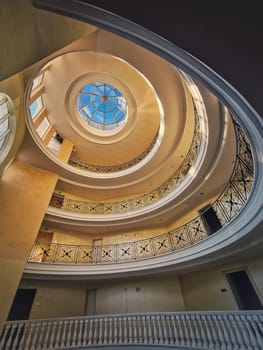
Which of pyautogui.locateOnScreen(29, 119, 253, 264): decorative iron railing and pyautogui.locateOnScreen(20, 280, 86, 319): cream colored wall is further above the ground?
pyautogui.locateOnScreen(29, 119, 253, 264): decorative iron railing

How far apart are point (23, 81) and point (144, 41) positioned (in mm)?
6413

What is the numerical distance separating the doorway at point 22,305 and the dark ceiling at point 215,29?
1004 cm

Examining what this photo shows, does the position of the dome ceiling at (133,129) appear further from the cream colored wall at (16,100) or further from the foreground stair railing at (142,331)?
the foreground stair railing at (142,331)

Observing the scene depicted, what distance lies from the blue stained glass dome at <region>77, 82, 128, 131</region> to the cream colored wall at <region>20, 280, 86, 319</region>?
10.1 m

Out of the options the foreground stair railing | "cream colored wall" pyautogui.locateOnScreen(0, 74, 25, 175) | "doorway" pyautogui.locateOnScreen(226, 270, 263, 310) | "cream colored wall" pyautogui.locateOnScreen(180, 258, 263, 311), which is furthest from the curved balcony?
"cream colored wall" pyautogui.locateOnScreen(0, 74, 25, 175)

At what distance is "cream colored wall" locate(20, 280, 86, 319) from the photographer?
7410mm

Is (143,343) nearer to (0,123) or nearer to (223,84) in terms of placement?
(223,84)

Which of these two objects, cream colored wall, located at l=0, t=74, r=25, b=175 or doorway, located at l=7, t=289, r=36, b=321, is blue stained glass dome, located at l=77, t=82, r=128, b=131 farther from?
doorway, located at l=7, t=289, r=36, b=321

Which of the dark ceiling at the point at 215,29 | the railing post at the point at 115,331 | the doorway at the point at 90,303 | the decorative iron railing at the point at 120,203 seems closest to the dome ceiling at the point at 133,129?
the decorative iron railing at the point at 120,203

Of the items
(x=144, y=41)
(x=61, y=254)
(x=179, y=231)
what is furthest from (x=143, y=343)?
(x=144, y=41)

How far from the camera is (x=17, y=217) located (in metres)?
6.66

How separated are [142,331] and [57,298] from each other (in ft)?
13.9

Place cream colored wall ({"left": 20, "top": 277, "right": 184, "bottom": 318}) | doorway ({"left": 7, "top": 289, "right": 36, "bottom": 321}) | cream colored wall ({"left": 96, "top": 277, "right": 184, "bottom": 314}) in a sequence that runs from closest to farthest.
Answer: doorway ({"left": 7, "top": 289, "right": 36, "bottom": 321}), cream colored wall ({"left": 20, "top": 277, "right": 184, "bottom": 318}), cream colored wall ({"left": 96, "top": 277, "right": 184, "bottom": 314})

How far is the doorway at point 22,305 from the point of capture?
7.11 m
